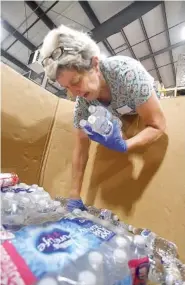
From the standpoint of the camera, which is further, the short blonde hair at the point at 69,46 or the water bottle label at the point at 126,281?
the short blonde hair at the point at 69,46

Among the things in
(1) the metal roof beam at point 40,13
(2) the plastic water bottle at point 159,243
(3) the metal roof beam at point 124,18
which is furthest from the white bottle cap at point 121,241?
(1) the metal roof beam at point 40,13

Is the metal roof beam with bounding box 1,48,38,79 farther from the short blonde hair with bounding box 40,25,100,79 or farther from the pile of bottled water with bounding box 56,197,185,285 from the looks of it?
the pile of bottled water with bounding box 56,197,185,285

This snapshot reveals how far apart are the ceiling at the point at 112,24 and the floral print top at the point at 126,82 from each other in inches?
85.1

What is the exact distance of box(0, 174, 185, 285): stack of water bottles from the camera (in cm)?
36

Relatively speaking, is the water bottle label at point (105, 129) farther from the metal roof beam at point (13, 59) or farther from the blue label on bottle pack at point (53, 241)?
the metal roof beam at point (13, 59)

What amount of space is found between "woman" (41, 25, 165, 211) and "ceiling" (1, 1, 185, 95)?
7.17ft

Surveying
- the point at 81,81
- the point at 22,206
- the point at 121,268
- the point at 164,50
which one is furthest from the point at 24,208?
the point at 164,50

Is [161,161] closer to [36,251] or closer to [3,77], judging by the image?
[36,251]

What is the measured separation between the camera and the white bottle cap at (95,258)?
0.42 metres

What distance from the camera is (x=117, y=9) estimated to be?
275 cm

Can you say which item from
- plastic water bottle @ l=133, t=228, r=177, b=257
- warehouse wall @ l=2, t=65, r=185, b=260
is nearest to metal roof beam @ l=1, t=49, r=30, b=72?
warehouse wall @ l=2, t=65, r=185, b=260

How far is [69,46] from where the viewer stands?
788mm

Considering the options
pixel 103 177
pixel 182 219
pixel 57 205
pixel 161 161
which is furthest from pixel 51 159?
pixel 182 219

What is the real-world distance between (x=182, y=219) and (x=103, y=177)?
389mm
